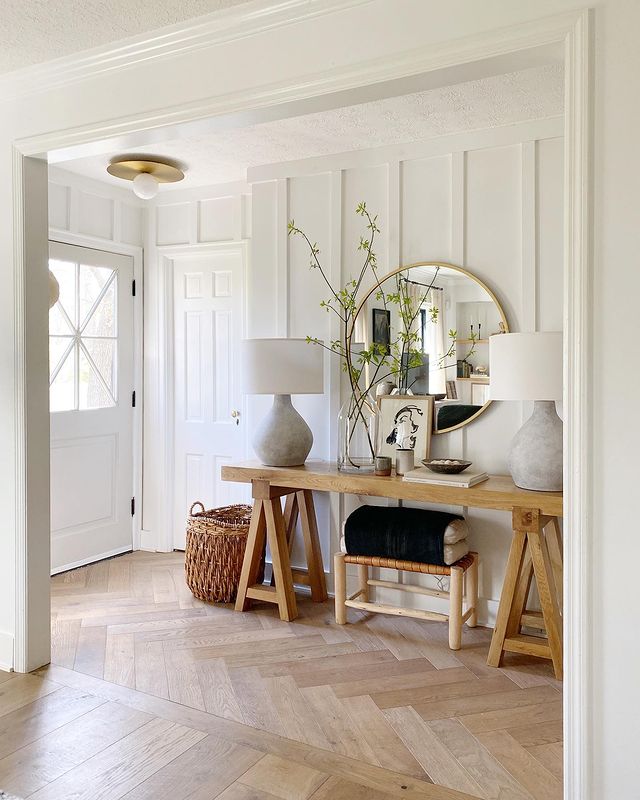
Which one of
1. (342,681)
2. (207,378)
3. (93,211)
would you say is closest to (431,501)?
(342,681)

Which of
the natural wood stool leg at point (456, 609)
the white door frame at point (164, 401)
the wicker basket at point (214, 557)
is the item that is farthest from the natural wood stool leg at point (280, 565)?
the white door frame at point (164, 401)

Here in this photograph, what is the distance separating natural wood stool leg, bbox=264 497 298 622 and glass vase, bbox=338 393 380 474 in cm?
42

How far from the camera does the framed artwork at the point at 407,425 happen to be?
3.63 meters

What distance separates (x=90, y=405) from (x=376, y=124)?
251 cm

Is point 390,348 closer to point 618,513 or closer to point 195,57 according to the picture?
point 195,57

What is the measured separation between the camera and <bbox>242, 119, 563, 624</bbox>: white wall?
11.1 ft

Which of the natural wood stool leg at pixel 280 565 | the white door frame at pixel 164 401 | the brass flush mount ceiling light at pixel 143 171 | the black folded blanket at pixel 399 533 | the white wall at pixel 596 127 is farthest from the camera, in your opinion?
the white door frame at pixel 164 401

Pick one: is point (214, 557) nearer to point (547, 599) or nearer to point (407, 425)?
point (407, 425)

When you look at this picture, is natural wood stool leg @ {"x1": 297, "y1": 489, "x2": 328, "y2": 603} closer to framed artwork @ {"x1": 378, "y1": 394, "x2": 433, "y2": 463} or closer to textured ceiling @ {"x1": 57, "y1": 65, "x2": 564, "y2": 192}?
framed artwork @ {"x1": 378, "y1": 394, "x2": 433, "y2": 463}

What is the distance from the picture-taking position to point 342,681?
9.66 ft

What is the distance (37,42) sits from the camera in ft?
8.44

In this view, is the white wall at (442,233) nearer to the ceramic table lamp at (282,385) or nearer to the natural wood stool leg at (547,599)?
the ceramic table lamp at (282,385)

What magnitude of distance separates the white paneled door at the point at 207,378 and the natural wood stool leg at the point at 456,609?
1.73 m

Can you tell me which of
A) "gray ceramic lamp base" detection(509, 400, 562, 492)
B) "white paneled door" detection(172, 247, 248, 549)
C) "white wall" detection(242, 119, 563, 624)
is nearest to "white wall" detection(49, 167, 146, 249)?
"white paneled door" detection(172, 247, 248, 549)
